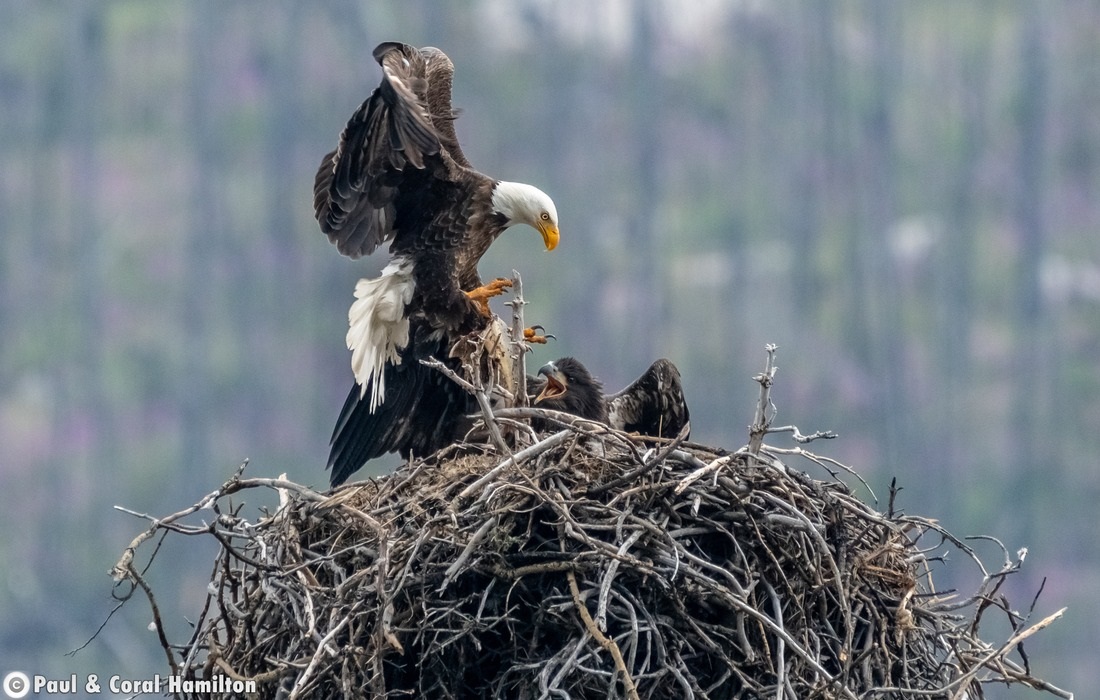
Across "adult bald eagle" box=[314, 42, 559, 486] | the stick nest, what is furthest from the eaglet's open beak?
the stick nest

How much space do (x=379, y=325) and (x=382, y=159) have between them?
0.69 meters

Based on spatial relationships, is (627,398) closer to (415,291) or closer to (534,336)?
(534,336)

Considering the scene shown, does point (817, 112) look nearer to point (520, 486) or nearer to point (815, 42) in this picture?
point (815, 42)

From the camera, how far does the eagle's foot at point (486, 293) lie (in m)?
6.02

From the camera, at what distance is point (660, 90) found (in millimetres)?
17328

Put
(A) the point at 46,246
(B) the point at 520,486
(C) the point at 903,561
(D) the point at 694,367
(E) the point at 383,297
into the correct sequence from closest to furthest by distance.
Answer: (B) the point at 520,486 → (C) the point at 903,561 → (E) the point at 383,297 → (D) the point at 694,367 → (A) the point at 46,246

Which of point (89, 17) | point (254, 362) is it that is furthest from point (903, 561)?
point (89, 17)

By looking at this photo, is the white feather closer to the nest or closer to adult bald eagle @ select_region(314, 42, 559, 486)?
adult bald eagle @ select_region(314, 42, 559, 486)

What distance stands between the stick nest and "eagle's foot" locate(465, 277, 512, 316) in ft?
4.75

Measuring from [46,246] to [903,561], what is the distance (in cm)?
1416

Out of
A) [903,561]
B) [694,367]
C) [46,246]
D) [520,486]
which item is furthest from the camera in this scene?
[46,246]

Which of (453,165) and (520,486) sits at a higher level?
(453,165)

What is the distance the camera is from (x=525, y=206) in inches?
238

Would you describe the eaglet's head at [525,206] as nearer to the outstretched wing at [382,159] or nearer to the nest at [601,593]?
the outstretched wing at [382,159]
